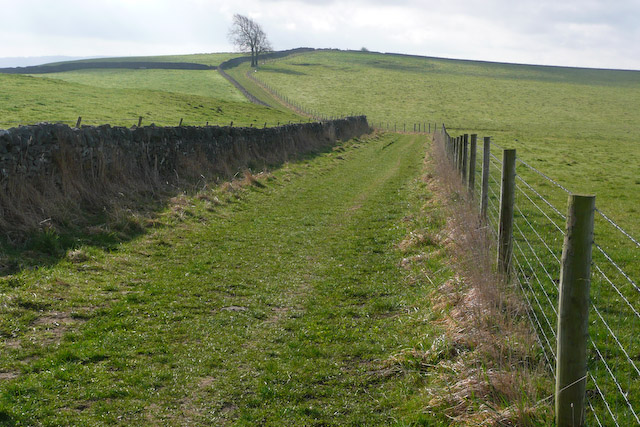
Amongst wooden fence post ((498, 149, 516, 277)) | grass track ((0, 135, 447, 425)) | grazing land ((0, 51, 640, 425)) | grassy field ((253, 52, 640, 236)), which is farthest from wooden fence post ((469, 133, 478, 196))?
grassy field ((253, 52, 640, 236))

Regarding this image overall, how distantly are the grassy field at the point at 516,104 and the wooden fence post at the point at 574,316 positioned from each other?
10898 mm

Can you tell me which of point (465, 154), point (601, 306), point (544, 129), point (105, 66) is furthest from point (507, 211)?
point (105, 66)

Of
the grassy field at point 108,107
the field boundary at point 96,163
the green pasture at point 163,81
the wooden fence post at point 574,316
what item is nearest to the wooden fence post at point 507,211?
the wooden fence post at point 574,316

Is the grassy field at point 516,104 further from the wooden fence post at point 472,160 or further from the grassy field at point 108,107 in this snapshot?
the grassy field at point 108,107

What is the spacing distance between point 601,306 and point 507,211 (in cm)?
194

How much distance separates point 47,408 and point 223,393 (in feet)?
4.90

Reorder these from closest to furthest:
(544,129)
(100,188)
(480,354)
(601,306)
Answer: (480,354) → (601,306) → (100,188) → (544,129)

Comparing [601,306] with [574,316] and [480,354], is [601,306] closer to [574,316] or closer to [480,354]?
[480,354]

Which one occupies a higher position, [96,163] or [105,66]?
[105,66]

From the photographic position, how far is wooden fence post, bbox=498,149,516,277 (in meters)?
6.36

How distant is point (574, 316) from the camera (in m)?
3.65

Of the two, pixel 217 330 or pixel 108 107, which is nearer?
pixel 217 330

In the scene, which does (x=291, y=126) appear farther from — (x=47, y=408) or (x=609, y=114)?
(x=609, y=114)

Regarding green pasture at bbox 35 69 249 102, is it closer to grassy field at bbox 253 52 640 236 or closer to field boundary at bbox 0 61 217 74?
field boundary at bbox 0 61 217 74
